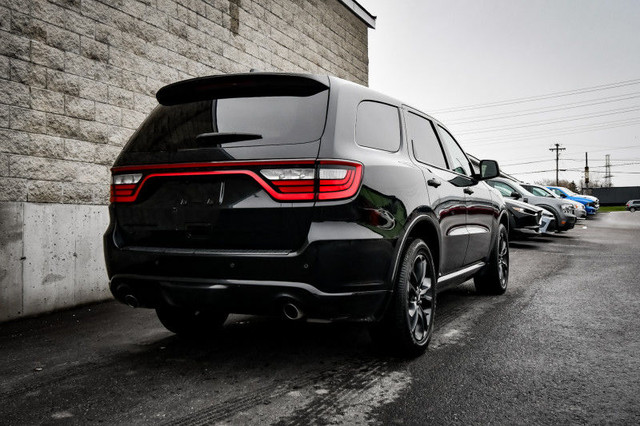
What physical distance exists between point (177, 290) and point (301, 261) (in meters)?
0.80

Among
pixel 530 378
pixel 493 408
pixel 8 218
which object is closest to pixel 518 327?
pixel 530 378

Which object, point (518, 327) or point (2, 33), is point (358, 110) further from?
point (2, 33)

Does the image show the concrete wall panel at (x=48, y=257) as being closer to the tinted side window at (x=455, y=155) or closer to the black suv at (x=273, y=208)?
the black suv at (x=273, y=208)

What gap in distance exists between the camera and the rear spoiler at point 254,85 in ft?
11.1

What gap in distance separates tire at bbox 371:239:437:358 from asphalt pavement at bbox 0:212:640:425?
14cm

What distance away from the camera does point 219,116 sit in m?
3.41

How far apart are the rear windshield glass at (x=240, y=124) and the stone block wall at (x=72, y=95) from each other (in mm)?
2420

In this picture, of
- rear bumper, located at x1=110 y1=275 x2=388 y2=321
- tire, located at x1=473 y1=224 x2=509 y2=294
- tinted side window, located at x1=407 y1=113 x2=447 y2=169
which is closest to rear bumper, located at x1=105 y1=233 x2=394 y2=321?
rear bumper, located at x1=110 y1=275 x2=388 y2=321

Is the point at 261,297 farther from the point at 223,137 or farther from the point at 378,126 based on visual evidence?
the point at 378,126

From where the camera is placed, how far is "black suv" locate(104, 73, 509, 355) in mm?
3072

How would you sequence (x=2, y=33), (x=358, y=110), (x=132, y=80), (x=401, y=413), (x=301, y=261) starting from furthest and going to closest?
(x=132, y=80)
(x=2, y=33)
(x=358, y=110)
(x=301, y=261)
(x=401, y=413)

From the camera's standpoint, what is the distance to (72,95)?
5.85 m

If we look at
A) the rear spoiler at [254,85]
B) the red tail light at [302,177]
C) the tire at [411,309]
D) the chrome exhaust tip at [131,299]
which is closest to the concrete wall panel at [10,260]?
the chrome exhaust tip at [131,299]

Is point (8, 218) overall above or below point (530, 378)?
above
